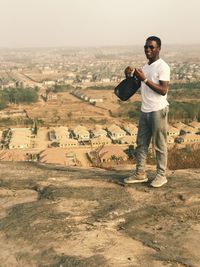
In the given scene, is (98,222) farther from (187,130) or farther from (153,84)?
(187,130)

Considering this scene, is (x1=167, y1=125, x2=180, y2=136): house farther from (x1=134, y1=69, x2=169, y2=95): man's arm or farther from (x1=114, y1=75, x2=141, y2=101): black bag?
(x1=134, y1=69, x2=169, y2=95): man's arm

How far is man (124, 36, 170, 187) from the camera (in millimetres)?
3363

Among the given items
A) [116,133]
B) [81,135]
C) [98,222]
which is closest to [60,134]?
[81,135]

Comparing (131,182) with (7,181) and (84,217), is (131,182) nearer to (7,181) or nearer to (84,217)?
(84,217)

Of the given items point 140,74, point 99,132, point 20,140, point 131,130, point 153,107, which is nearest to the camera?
point 140,74

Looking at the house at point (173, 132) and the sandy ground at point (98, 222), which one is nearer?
the sandy ground at point (98, 222)

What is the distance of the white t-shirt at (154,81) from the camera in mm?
3357

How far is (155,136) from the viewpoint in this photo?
3.57 metres

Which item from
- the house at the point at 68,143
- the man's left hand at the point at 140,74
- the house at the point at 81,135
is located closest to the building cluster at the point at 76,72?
the house at the point at 81,135

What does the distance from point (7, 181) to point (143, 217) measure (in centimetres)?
163

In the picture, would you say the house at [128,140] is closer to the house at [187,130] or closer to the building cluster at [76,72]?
the house at [187,130]

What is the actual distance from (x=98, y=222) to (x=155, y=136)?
99cm

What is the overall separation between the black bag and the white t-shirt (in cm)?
14

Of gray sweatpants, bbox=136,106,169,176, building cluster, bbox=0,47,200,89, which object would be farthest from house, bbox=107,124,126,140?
building cluster, bbox=0,47,200,89
